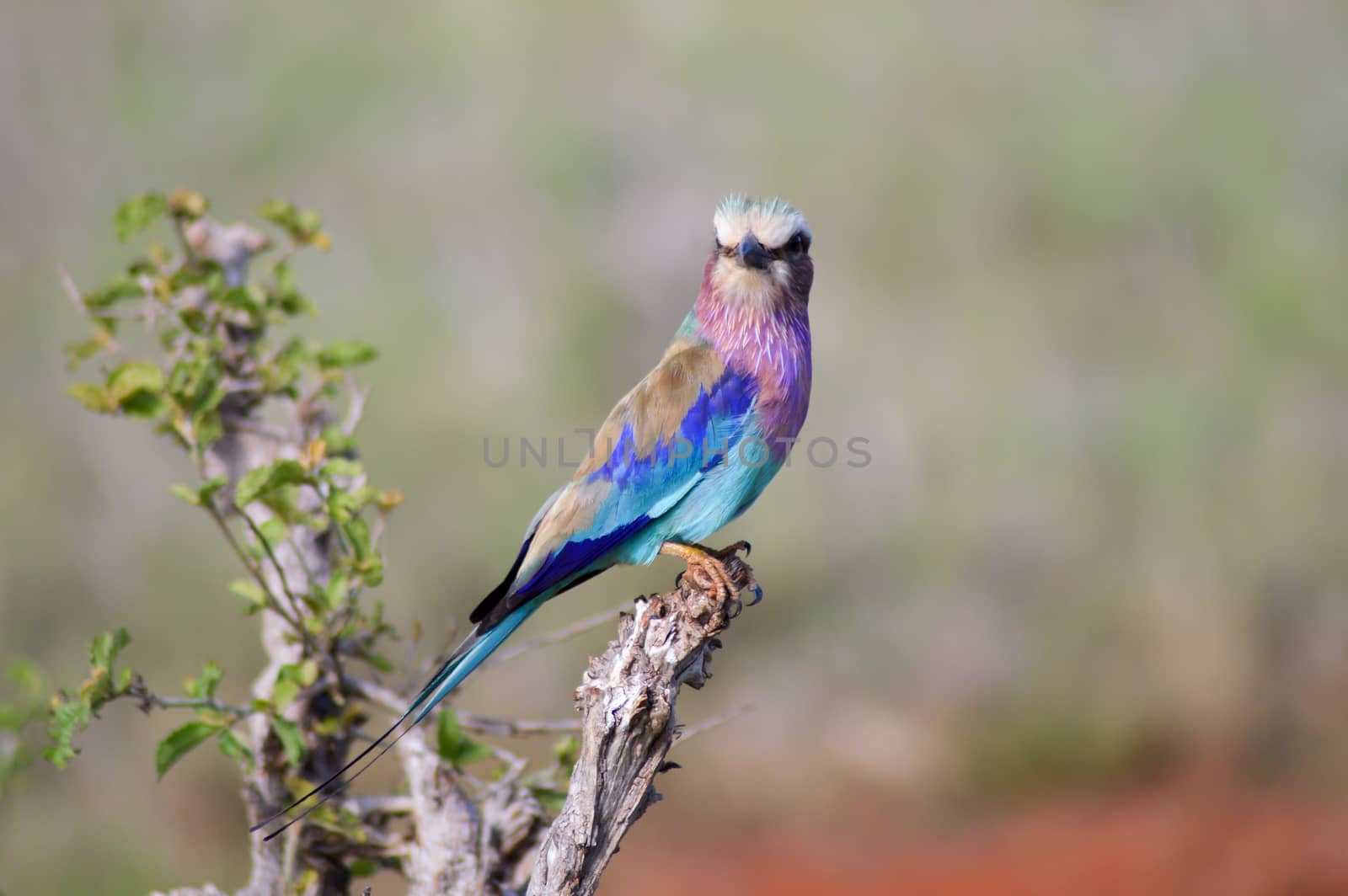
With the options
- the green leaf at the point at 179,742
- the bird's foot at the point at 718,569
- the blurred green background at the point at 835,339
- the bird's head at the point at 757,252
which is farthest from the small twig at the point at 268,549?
the blurred green background at the point at 835,339

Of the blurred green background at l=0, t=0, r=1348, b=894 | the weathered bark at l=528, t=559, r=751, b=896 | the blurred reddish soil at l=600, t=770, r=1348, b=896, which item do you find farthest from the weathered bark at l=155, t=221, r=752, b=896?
the blurred reddish soil at l=600, t=770, r=1348, b=896

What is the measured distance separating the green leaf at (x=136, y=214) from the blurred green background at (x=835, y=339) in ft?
9.89

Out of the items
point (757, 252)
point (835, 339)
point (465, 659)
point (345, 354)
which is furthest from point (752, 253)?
point (835, 339)

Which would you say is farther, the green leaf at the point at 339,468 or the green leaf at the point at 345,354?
the green leaf at the point at 345,354

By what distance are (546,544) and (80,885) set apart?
12.5 ft

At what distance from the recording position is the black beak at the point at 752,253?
2.52 meters

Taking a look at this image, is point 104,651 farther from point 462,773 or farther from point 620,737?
point 620,737

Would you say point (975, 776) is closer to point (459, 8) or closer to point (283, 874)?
point (283, 874)

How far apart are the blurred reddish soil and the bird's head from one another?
11.3 feet

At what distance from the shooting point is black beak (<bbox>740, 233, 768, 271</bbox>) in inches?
99.0

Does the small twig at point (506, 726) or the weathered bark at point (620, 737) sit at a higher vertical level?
the small twig at point (506, 726)

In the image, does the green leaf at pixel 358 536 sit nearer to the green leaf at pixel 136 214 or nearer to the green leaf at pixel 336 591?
the green leaf at pixel 336 591

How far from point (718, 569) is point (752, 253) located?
2.40 ft

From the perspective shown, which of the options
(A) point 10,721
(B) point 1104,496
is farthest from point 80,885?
(B) point 1104,496
